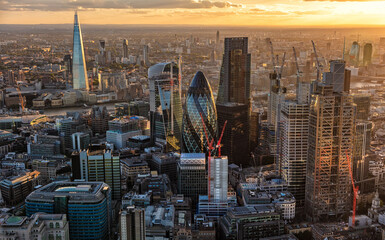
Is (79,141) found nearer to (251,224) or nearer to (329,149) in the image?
(251,224)

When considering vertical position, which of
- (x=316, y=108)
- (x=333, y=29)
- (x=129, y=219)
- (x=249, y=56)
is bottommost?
(x=129, y=219)

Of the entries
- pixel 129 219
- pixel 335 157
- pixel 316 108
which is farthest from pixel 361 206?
pixel 129 219

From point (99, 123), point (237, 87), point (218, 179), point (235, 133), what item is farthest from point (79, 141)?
point (218, 179)

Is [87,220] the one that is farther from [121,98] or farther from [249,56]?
[121,98]

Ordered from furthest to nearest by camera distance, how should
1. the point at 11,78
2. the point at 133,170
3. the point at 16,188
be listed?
1. the point at 11,78
2. the point at 133,170
3. the point at 16,188

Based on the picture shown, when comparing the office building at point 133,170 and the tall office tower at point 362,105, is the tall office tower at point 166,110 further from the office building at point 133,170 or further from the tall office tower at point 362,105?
the tall office tower at point 362,105
